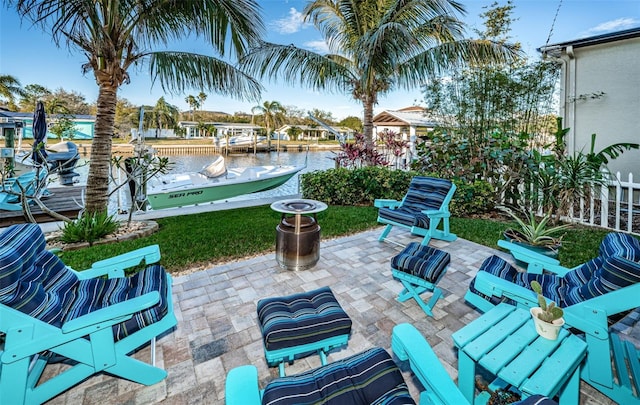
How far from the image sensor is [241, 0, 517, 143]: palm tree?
22.2 feet

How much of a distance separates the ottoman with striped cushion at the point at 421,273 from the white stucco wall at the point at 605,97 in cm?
695

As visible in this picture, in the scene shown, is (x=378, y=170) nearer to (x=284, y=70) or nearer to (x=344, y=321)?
(x=284, y=70)

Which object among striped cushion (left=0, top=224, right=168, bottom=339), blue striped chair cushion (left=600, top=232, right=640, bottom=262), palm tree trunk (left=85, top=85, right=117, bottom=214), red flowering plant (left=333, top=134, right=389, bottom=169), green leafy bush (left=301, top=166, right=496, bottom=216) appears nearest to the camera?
striped cushion (left=0, top=224, right=168, bottom=339)

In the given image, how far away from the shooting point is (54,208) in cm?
631

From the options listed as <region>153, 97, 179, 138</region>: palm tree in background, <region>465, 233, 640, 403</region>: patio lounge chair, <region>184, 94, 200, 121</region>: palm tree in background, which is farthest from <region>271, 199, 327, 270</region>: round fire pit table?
<region>184, 94, 200, 121</region>: palm tree in background

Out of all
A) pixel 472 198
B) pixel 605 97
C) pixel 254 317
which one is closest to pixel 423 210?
pixel 472 198

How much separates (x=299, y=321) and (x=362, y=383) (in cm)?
63

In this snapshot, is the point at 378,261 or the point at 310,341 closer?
the point at 310,341

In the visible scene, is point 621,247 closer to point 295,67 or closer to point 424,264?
point 424,264

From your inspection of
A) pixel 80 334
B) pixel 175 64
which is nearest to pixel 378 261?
pixel 80 334

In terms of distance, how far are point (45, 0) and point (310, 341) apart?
5571 millimetres

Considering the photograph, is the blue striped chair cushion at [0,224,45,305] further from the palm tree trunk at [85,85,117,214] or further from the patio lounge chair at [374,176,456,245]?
the patio lounge chair at [374,176,456,245]

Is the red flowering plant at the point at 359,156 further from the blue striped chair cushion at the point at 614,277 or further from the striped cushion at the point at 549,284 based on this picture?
the blue striped chair cushion at the point at 614,277

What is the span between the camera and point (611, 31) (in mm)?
6883
